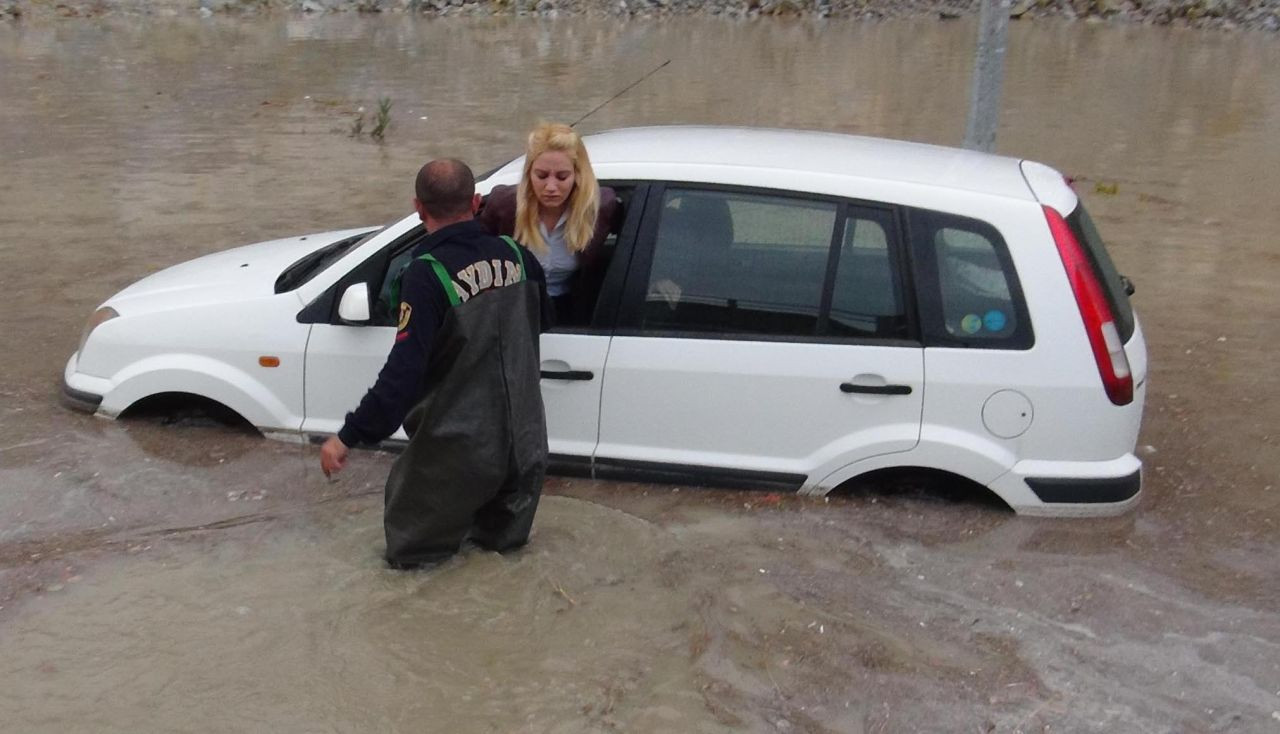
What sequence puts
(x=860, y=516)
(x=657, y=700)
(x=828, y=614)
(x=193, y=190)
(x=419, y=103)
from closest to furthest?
1. (x=657, y=700)
2. (x=828, y=614)
3. (x=860, y=516)
4. (x=193, y=190)
5. (x=419, y=103)

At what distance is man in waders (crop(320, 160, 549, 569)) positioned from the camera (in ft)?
13.3

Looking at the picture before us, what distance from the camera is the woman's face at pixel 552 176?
15.8 feet

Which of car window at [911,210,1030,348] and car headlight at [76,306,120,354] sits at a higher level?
car window at [911,210,1030,348]

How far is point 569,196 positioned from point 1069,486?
2.23m

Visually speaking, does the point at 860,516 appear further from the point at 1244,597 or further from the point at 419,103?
the point at 419,103

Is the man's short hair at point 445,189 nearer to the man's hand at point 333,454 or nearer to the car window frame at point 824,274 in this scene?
the man's hand at point 333,454

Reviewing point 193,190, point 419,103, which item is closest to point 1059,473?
point 193,190

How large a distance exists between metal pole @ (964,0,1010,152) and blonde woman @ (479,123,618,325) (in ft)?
11.5

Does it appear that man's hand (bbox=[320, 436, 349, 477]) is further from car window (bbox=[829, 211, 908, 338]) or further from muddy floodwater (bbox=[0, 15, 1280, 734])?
car window (bbox=[829, 211, 908, 338])

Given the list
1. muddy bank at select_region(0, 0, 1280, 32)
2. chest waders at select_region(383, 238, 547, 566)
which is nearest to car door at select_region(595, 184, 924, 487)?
chest waders at select_region(383, 238, 547, 566)

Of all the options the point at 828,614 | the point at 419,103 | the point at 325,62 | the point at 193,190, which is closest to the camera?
the point at 828,614

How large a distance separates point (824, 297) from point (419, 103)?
1634 centimetres

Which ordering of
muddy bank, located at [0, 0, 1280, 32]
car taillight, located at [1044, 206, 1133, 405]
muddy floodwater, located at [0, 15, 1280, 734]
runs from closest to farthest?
muddy floodwater, located at [0, 15, 1280, 734] → car taillight, located at [1044, 206, 1133, 405] → muddy bank, located at [0, 0, 1280, 32]

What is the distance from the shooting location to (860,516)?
5180mm
